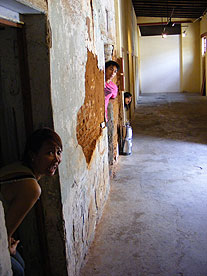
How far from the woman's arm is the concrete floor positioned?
1.30m

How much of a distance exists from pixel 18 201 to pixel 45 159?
0.32 metres

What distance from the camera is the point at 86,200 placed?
3.05 meters

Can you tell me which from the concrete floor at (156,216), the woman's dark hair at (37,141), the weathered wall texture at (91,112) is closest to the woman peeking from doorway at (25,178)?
the woman's dark hair at (37,141)

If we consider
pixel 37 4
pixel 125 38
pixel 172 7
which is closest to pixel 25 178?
pixel 37 4

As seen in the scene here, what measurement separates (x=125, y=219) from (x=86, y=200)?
88 cm

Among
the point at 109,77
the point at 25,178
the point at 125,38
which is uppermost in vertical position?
the point at 125,38

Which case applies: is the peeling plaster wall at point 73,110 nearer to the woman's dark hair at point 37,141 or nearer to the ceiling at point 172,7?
the woman's dark hair at point 37,141

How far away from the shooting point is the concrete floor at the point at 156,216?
2.86m

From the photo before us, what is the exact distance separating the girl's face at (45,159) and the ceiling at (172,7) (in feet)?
41.5

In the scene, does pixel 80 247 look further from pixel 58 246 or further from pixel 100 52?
pixel 100 52

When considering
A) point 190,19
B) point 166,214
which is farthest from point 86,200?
point 190,19

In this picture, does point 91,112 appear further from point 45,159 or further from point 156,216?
point 45,159

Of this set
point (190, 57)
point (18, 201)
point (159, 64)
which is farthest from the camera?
point (159, 64)

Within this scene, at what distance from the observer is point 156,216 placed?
3805 millimetres
